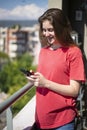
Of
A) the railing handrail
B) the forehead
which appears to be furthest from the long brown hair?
the railing handrail

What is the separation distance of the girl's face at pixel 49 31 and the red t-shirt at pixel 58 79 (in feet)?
0.15

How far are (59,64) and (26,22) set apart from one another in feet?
232

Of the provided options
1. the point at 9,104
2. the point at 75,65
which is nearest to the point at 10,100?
the point at 9,104

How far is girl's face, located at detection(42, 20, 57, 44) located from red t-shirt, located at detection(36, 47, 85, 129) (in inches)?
1.9

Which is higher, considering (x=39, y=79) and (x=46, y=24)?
(x=46, y=24)

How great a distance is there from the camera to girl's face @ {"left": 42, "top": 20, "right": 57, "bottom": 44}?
1.60 meters

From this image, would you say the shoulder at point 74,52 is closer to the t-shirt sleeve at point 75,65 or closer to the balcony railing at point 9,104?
the t-shirt sleeve at point 75,65

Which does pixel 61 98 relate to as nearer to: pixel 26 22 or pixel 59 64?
pixel 59 64

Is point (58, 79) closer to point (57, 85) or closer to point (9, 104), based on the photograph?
point (57, 85)

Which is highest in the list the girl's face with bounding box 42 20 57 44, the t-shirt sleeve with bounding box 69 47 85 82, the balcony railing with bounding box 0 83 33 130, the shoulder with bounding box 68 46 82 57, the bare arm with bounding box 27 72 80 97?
the girl's face with bounding box 42 20 57 44

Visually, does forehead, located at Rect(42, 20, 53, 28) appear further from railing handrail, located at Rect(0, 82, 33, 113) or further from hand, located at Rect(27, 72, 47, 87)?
railing handrail, located at Rect(0, 82, 33, 113)

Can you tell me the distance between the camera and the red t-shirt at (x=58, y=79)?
1.59 m

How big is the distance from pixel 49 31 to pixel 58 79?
21cm

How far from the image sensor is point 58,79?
1.59 m
